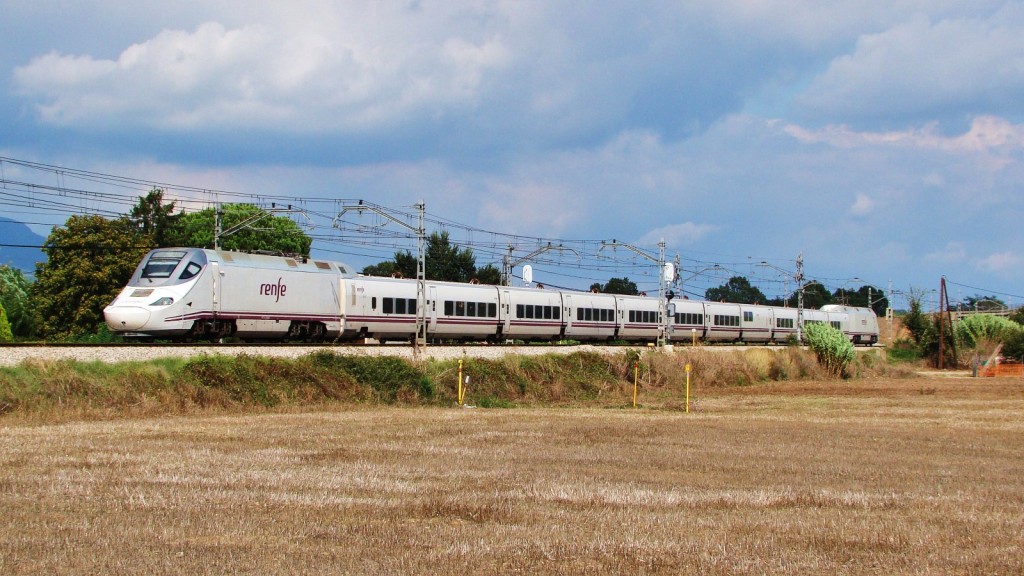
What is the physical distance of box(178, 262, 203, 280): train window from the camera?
122 feet

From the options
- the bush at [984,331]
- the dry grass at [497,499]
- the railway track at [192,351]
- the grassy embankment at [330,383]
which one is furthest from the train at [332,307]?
the bush at [984,331]

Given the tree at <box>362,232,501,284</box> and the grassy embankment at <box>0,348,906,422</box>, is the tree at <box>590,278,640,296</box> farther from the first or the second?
the grassy embankment at <box>0,348,906,422</box>

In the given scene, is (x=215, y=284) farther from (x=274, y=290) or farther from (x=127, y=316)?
(x=127, y=316)

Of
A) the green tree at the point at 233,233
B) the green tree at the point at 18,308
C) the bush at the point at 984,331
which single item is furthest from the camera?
the green tree at the point at 233,233

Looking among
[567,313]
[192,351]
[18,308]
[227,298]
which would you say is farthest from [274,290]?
[18,308]

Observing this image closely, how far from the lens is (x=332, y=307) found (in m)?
44.4

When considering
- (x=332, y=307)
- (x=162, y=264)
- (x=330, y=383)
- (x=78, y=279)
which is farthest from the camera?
(x=78, y=279)

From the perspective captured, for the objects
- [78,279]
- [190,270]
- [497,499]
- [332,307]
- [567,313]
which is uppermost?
[78,279]

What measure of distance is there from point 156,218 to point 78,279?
16.0m

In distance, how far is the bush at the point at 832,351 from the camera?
65688 millimetres

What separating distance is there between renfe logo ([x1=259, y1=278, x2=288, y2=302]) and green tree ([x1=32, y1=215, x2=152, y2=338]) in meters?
32.8

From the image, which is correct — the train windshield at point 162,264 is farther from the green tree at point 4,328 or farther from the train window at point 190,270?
the green tree at point 4,328

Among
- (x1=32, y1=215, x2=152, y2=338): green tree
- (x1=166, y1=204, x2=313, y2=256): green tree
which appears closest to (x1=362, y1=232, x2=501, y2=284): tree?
(x1=166, y1=204, x2=313, y2=256): green tree

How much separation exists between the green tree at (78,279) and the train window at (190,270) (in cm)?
3469
